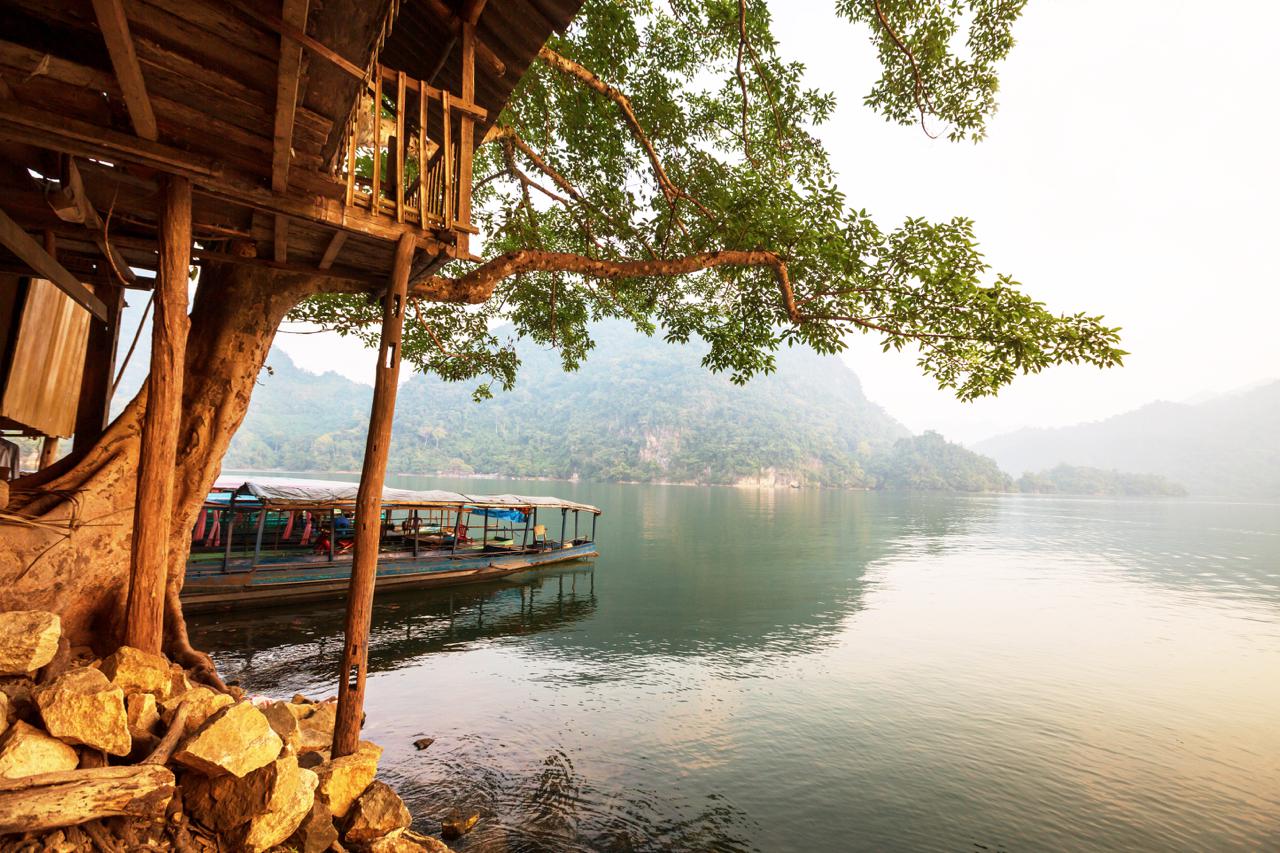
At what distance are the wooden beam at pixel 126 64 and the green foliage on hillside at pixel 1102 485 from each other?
138416 millimetres

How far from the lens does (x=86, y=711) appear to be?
3.12m

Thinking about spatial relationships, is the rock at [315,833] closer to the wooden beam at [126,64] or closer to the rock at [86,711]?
the rock at [86,711]

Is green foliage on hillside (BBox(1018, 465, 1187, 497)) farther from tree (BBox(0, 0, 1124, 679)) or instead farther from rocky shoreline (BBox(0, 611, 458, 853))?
rocky shoreline (BBox(0, 611, 458, 853))

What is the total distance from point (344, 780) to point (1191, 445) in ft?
692

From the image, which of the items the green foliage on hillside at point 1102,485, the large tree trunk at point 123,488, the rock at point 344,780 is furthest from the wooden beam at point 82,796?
the green foliage on hillside at point 1102,485

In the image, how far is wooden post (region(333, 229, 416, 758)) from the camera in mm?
5156

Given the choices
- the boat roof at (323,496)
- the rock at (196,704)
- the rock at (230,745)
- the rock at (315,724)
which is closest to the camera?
the rock at (230,745)

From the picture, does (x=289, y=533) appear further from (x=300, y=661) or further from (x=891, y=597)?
(x=891, y=597)

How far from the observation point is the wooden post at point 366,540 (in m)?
5.16

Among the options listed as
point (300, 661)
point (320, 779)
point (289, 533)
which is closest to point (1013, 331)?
point (320, 779)

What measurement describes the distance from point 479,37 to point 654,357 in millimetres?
183339

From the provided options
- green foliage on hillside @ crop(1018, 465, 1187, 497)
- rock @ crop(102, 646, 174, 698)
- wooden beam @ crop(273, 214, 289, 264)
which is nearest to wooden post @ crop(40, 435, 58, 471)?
wooden beam @ crop(273, 214, 289, 264)

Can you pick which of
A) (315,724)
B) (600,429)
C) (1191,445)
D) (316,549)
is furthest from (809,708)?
(1191,445)

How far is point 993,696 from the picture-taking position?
1153 centimetres
